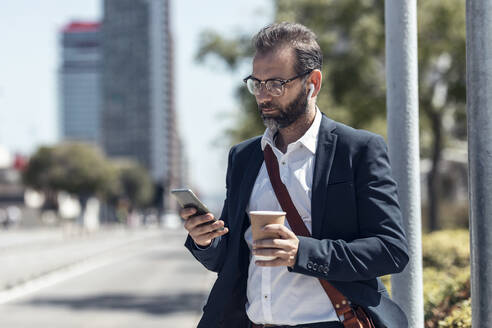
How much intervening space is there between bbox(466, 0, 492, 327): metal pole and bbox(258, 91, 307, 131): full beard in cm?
64

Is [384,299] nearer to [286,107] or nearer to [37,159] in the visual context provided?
[286,107]

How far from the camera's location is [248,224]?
232 cm

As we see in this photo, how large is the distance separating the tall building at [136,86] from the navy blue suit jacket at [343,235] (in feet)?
511

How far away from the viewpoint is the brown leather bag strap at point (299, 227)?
6.77 ft

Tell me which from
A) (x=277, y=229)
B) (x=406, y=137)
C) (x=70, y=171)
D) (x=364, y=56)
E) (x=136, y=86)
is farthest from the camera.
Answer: (x=136, y=86)

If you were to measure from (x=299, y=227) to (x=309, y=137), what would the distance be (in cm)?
31

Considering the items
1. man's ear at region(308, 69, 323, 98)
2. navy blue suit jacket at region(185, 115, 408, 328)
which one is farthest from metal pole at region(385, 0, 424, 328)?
man's ear at region(308, 69, 323, 98)

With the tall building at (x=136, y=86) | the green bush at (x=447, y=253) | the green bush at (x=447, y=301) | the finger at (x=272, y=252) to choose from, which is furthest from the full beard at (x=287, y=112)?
the tall building at (x=136, y=86)

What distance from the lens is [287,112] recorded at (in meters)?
2.18

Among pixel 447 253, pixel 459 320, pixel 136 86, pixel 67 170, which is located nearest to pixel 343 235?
pixel 459 320

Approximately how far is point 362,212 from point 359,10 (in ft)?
43.3

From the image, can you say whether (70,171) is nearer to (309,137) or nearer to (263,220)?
(309,137)

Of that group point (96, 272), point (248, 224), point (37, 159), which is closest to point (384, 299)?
point (248, 224)

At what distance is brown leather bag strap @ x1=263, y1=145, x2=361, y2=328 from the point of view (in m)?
2.06
